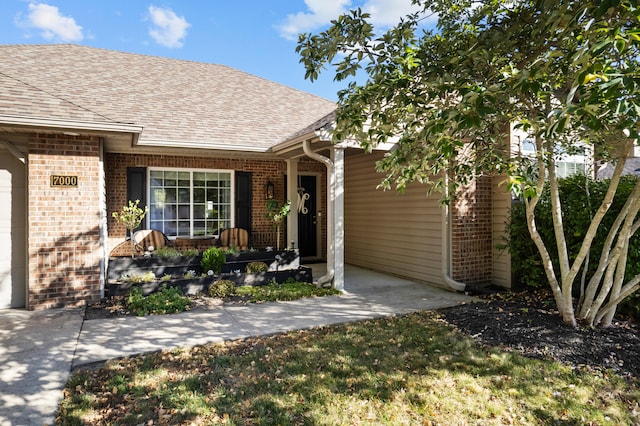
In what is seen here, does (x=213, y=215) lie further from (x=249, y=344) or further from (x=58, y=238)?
(x=249, y=344)

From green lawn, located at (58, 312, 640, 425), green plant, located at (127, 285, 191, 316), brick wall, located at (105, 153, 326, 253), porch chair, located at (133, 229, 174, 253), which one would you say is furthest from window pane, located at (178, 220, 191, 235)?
green lawn, located at (58, 312, 640, 425)

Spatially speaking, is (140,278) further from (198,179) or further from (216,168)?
(216,168)

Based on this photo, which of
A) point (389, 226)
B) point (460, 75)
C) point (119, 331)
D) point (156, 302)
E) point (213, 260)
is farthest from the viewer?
point (389, 226)

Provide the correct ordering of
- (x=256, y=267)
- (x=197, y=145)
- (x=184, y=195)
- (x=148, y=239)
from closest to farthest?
(x=197, y=145) < (x=256, y=267) < (x=148, y=239) < (x=184, y=195)

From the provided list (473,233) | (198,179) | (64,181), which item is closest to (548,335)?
(473,233)

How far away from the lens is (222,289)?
6523 mm

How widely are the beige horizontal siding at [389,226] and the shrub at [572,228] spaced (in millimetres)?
1380

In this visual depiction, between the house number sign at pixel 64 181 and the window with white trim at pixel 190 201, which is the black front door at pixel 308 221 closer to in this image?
the window with white trim at pixel 190 201

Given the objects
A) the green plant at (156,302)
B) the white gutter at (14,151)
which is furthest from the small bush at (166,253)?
the white gutter at (14,151)

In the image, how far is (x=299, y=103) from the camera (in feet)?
36.8

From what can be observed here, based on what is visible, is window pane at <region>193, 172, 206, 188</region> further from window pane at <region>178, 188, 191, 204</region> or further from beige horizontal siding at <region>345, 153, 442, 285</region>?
beige horizontal siding at <region>345, 153, 442, 285</region>

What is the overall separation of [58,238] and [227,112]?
4814 millimetres

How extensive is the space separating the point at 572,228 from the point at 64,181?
773 cm

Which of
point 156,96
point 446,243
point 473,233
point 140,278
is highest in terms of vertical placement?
point 156,96
